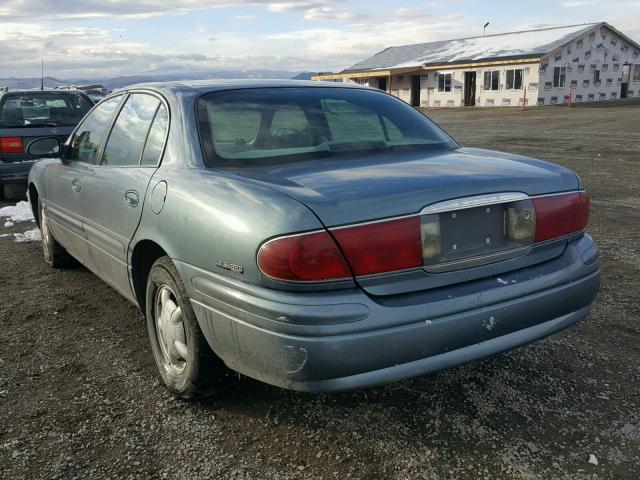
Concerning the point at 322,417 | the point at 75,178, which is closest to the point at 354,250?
the point at 322,417

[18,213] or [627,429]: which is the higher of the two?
[18,213]

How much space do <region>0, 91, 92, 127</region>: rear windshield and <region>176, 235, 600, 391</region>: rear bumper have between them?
7.39m

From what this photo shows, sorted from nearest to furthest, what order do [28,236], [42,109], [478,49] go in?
[28,236] → [42,109] → [478,49]

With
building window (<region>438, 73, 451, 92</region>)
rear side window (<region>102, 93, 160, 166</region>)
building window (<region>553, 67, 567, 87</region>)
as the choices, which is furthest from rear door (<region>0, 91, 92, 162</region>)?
building window (<region>438, 73, 451, 92</region>)

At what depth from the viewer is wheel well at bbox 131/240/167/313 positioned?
3.22 m

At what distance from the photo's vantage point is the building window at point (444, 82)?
42.2m

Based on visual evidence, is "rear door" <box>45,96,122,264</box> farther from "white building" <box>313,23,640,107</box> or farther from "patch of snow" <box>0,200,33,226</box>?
"white building" <box>313,23,640,107</box>

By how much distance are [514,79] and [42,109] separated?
34318 mm

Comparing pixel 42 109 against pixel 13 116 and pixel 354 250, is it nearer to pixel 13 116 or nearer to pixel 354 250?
pixel 13 116

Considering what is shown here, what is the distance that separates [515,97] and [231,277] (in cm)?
3914

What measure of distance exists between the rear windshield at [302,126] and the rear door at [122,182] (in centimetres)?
35

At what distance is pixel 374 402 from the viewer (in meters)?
3.06

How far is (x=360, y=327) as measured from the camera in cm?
231

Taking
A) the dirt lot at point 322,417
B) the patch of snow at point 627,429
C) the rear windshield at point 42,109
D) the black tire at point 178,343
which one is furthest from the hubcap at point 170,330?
the rear windshield at point 42,109
